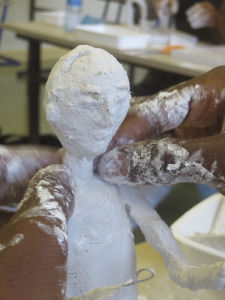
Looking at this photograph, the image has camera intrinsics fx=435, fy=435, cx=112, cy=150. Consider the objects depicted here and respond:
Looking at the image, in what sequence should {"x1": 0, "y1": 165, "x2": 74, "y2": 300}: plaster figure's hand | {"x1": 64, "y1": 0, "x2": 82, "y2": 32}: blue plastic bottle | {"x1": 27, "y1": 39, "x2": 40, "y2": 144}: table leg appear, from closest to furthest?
1. {"x1": 0, "y1": 165, "x2": 74, "y2": 300}: plaster figure's hand
2. {"x1": 64, "y1": 0, "x2": 82, "y2": 32}: blue plastic bottle
3. {"x1": 27, "y1": 39, "x2": 40, "y2": 144}: table leg

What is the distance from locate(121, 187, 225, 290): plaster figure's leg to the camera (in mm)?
413

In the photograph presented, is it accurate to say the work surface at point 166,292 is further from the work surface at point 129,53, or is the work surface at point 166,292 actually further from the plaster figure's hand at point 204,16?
the plaster figure's hand at point 204,16

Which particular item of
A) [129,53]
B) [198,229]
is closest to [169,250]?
[198,229]

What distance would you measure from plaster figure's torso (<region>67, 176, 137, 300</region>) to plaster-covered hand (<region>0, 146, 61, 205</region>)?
54 millimetres

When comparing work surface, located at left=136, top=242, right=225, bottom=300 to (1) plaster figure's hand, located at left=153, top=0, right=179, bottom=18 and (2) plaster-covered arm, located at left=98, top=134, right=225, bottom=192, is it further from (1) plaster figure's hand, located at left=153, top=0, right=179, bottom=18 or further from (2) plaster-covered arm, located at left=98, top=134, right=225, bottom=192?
(1) plaster figure's hand, located at left=153, top=0, right=179, bottom=18

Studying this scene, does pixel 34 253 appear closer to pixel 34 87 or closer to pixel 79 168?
pixel 79 168

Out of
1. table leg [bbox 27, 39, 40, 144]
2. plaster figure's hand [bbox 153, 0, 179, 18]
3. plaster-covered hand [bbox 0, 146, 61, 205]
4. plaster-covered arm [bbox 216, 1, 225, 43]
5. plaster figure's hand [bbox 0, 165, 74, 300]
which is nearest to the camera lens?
plaster figure's hand [bbox 0, 165, 74, 300]

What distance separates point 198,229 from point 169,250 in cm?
35

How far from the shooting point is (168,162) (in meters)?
0.43

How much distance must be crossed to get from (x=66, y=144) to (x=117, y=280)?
18cm

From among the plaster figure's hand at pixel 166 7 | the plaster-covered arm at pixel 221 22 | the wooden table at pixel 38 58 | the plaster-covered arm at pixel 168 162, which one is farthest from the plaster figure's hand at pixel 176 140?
the plaster figure's hand at pixel 166 7

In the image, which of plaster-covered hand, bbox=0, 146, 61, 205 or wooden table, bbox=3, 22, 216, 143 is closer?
plaster-covered hand, bbox=0, 146, 61, 205

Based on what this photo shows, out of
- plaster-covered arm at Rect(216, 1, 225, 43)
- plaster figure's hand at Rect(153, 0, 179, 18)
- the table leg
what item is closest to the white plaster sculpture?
plaster-covered arm at Rect(216, 1, 225, 43)

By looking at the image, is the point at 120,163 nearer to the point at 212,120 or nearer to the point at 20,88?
the point at 212,120
